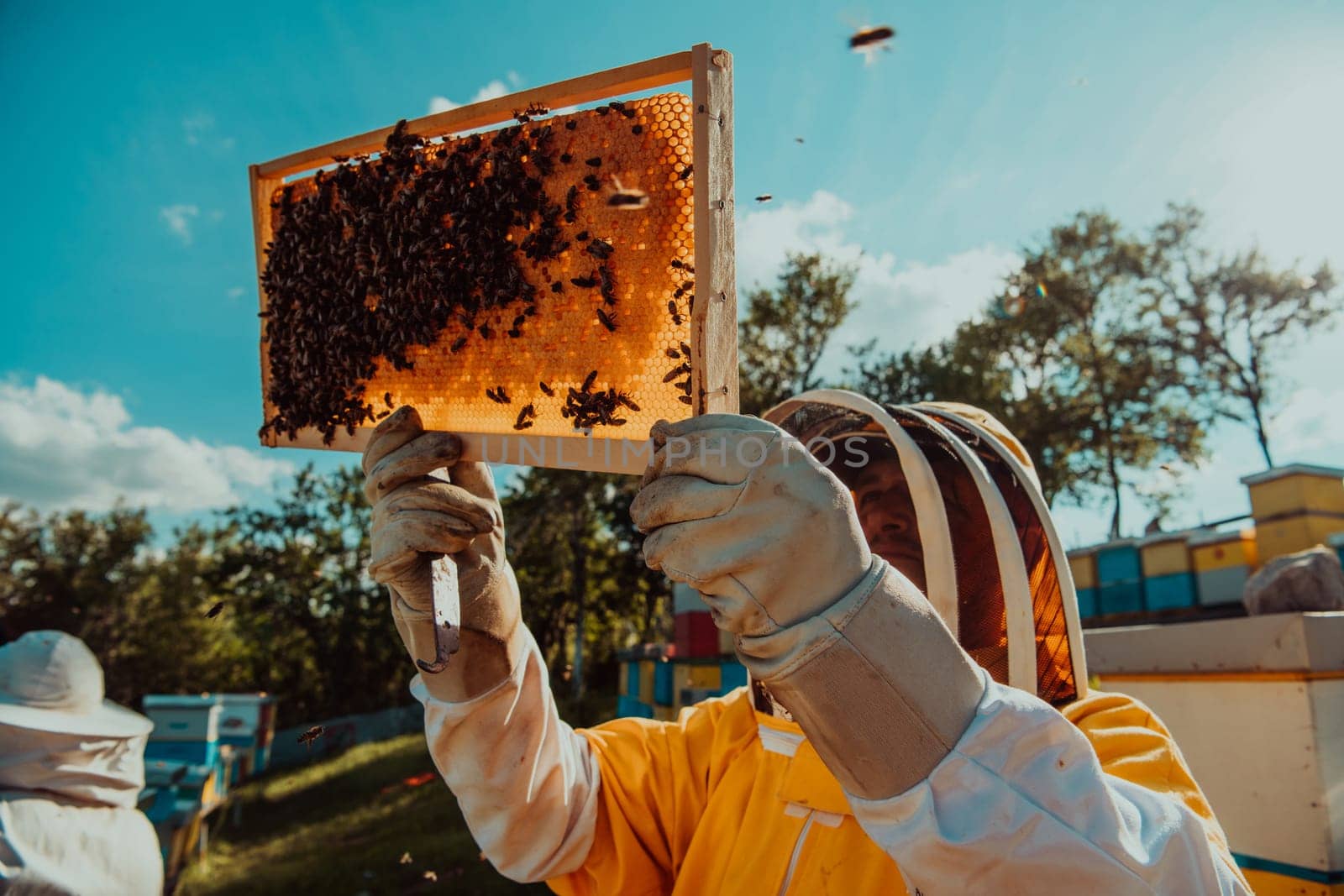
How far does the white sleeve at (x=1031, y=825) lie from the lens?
131cm

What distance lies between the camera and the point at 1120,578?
12602 millimetres

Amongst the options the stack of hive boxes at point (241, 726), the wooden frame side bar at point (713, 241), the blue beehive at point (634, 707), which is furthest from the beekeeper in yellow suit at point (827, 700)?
the stack of hive boxes at point (241, 726)

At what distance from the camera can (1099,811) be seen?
132 cm

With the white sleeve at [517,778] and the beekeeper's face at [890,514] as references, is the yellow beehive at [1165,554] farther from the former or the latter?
the white sleeve at [517,778]

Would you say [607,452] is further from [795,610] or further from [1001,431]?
[1001,431]

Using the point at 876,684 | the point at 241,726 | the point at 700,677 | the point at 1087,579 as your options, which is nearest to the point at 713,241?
the point at 876,684

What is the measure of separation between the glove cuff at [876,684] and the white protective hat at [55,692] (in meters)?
3.63

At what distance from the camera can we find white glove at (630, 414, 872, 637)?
1467 millimetres

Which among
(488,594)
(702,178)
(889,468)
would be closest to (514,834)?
(488,594)

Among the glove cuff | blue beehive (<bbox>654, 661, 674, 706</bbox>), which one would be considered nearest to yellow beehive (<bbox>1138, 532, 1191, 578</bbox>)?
blue beehive (<bbox>654, 661, 674, 706</bbox>)

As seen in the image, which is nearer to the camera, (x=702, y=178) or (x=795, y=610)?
(x=795, y=610)

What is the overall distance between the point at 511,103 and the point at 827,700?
1.81m

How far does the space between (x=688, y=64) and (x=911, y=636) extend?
4.73 feet

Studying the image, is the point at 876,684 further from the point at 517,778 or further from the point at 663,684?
the point at 663,684
